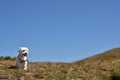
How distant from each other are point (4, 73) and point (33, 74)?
1.54m

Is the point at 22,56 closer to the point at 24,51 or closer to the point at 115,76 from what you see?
the point at 24,51

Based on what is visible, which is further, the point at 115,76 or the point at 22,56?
the point at 22,56

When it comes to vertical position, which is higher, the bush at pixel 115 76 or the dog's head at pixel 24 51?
the dog's head at pixel 24 51

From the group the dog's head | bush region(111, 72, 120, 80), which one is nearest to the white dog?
the dog's head

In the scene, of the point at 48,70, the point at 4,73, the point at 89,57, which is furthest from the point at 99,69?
the point at 89,57

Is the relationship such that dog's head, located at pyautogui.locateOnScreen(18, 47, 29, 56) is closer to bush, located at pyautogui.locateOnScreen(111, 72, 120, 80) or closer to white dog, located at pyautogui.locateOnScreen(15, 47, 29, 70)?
white dog, located at pyautogui.locateOnScreen(15, 47, 29, 70)

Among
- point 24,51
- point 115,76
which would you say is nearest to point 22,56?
point 24,51

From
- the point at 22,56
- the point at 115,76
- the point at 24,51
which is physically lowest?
the point at 115,76

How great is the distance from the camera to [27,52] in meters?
21.6

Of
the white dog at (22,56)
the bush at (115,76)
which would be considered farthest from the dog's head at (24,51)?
the bush at (115,76)

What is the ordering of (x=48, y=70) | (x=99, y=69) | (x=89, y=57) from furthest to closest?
1. (x=89, y=57)
2. (x=99, y=69)
3. (x=48, y=70)

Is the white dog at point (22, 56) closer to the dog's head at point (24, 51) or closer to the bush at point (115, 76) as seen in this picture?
the dog's head at point (24, 51)

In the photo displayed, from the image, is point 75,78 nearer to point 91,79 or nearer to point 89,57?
point 91,79

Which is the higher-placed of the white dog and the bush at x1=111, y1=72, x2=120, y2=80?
the white dog
